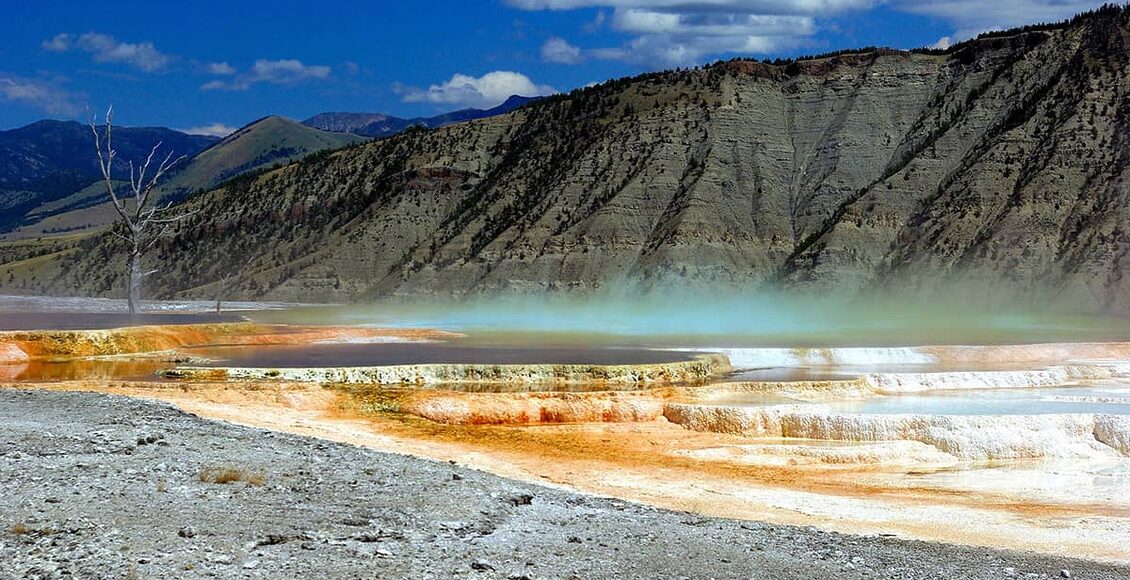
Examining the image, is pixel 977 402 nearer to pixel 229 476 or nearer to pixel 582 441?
pixel 582 441

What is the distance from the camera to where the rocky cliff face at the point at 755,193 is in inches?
3187

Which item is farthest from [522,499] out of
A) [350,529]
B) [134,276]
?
[134,276]

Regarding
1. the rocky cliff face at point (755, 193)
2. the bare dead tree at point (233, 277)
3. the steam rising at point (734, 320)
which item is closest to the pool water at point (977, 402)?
the steam rising at point (734, 320)

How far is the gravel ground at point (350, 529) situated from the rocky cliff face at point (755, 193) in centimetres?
6340

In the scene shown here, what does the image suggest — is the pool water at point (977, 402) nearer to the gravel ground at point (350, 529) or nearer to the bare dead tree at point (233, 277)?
the gravel ground at point (350, 529)

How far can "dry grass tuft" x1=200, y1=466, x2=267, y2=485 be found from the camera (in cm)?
1511

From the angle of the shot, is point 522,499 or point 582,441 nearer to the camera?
point 522,499

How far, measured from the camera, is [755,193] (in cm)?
9444

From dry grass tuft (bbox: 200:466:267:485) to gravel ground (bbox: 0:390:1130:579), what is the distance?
0.16 ft

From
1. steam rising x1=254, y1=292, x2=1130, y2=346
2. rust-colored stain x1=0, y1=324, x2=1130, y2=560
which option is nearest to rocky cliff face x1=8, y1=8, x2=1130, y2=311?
steam rising x1=254, y1=292, x2=1130, y2=346

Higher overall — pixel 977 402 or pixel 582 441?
pixel 977 402

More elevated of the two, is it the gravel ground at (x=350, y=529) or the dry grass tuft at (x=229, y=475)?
the dry grass tuft at (x=229, y=475)

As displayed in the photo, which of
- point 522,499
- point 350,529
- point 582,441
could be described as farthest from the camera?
point 582,441

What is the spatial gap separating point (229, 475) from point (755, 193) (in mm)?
82225
